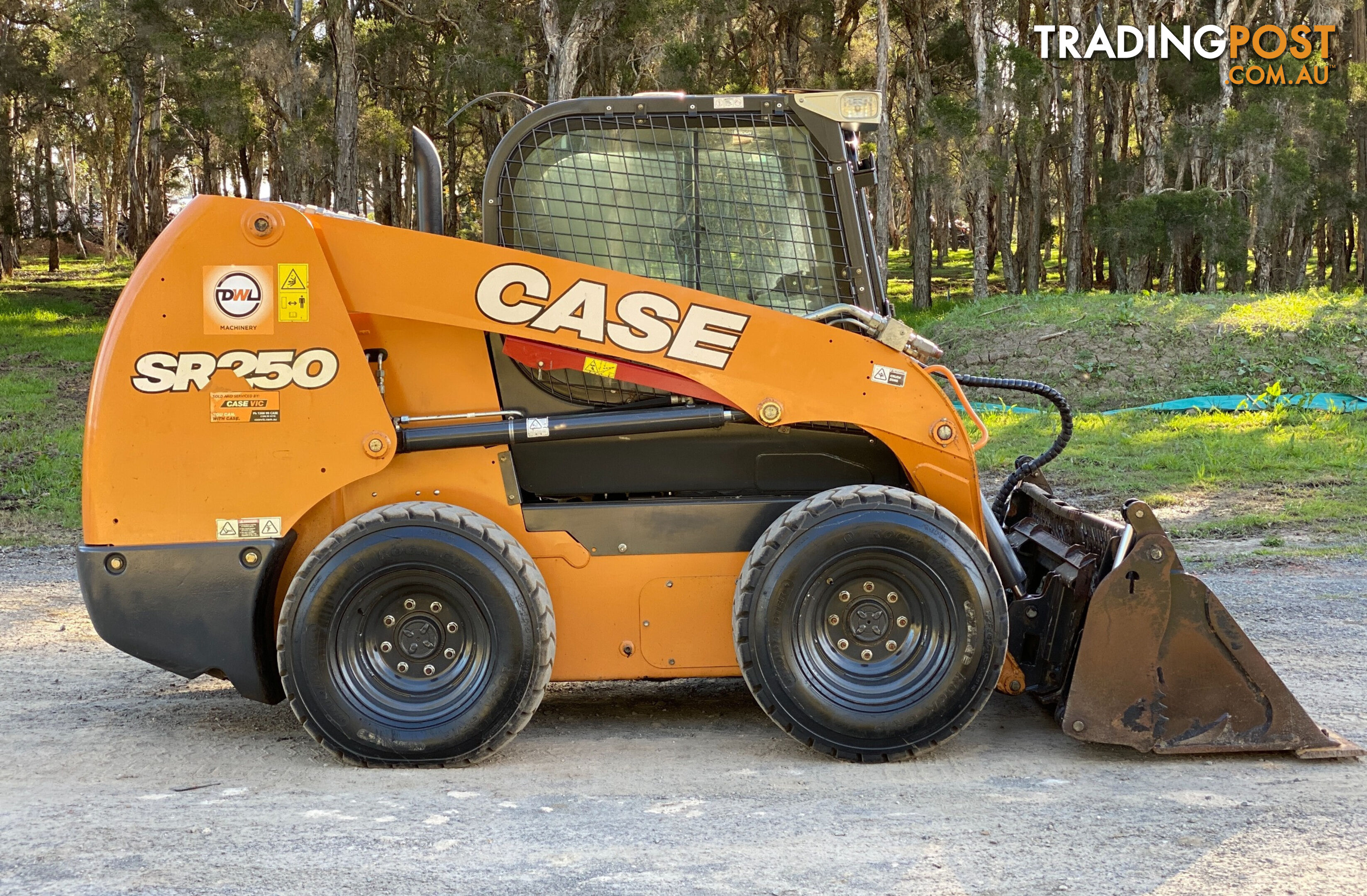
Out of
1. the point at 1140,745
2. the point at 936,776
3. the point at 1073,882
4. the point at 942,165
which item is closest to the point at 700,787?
the point at 936,776

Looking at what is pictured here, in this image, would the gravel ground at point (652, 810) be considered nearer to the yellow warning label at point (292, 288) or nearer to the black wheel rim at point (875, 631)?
the black wheel rim at point (875, 631)

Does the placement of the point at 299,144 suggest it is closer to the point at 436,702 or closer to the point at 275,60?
the point at 275,60

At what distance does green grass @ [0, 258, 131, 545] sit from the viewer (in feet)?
34.4

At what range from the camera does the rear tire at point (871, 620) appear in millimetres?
4664

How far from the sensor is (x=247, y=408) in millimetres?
4766

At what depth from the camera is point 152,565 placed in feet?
15.6

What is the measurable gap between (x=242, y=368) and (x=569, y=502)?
1.35 m

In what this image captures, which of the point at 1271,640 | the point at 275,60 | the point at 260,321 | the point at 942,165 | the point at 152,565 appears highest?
the point at 275,60

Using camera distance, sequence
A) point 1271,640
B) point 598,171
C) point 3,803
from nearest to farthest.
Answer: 1. point 3,803
2. point 598,171
3. point 1271,640

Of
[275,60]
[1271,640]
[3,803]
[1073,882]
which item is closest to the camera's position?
[1073,882]

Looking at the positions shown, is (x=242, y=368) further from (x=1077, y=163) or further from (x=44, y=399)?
(x=1077, y=163)

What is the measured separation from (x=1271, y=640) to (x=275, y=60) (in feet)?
91.9

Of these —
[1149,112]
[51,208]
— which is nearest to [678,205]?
[1149,112]

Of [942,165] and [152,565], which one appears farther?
[942,165]
